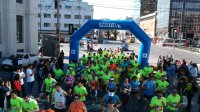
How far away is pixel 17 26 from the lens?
3244 cm

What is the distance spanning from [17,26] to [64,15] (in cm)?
5708

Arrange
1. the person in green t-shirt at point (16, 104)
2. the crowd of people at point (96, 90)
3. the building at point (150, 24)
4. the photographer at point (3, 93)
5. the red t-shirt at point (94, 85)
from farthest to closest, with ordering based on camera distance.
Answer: the building at point (150, 24) → the red t-shirt at point (94, 85) → the photographer at point (3, 93) → the crowd of people at point (96, 90) → the person in green t-shirt at point (16, 104)

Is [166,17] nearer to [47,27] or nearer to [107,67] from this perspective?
[47,27]

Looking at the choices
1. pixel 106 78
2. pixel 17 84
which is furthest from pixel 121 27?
pixel 17 84

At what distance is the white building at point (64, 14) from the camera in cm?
8669

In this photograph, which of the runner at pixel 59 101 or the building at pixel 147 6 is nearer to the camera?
the runner at pixel 59 101

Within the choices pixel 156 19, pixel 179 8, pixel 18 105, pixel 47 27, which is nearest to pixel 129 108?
pixel 18 105

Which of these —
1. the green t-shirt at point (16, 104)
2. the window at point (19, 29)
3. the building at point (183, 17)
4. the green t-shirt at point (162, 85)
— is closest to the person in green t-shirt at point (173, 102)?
the green t-shirt at point (162, 85)

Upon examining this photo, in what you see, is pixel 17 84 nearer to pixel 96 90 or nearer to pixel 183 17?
pixel 96 90

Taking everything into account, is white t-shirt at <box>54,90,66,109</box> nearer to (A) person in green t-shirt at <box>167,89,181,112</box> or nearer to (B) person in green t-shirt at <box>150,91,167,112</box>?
(B) person in green t-shirt at <box>150,91,167,112</box>

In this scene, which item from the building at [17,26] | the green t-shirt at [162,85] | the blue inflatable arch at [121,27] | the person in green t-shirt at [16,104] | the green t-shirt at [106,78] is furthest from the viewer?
the building at [17,26]

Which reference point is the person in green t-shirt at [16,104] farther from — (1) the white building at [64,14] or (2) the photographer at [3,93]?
(1) the white building at [64,14]

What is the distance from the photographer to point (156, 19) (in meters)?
117

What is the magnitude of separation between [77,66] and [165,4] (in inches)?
3756
